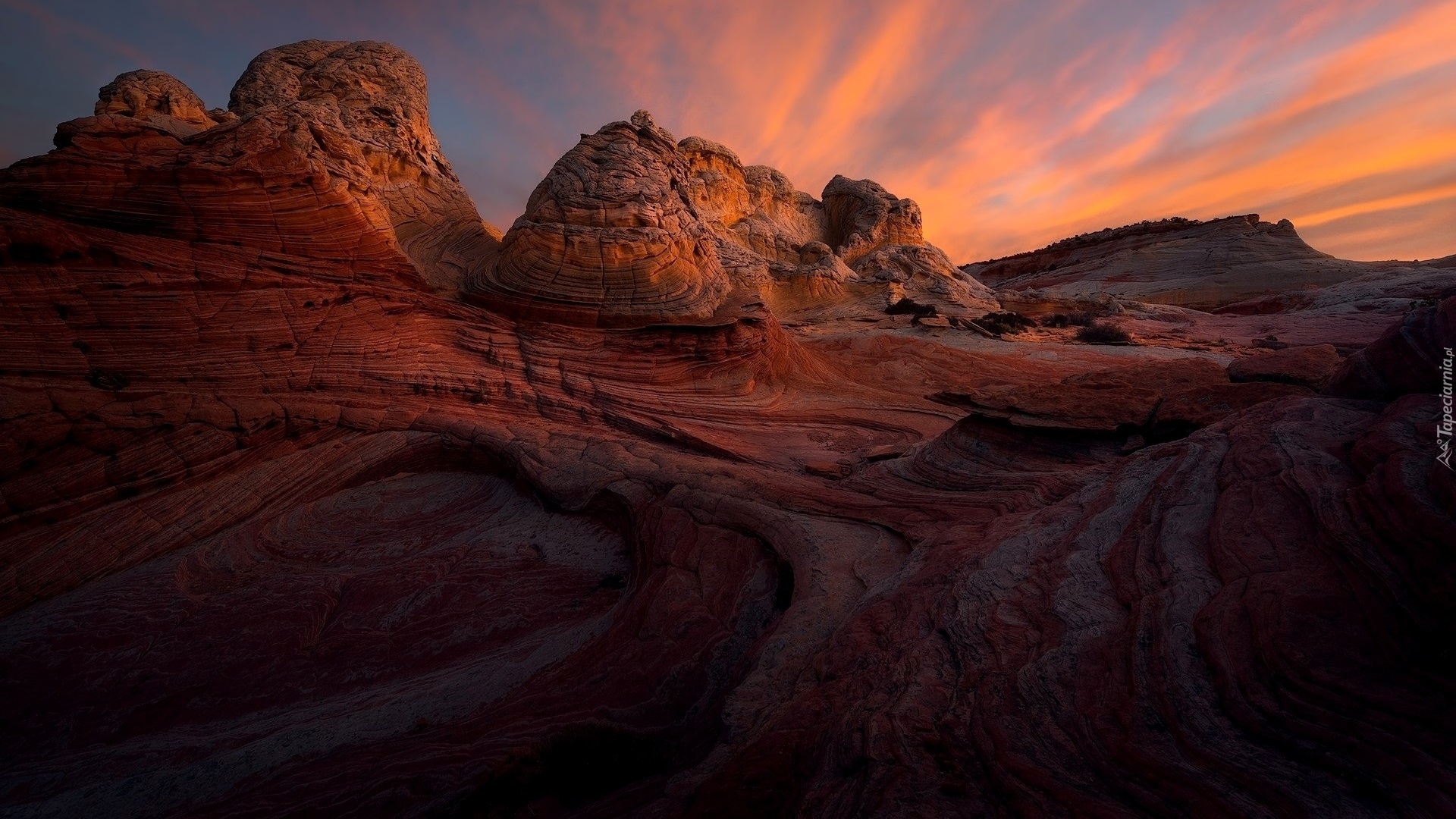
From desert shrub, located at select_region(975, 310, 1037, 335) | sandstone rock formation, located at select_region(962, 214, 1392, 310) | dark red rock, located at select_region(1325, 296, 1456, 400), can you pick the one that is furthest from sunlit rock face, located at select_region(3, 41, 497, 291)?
sandstone rock formation, located at select_region(962, 214, 1392, 310)

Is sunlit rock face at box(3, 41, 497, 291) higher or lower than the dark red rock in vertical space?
higher

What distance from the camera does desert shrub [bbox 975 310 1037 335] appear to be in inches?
744

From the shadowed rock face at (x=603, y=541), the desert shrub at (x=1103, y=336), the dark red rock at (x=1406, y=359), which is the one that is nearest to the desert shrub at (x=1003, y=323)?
the desert shrub at (x=1103, y=336)

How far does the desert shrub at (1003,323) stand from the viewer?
18891 mm

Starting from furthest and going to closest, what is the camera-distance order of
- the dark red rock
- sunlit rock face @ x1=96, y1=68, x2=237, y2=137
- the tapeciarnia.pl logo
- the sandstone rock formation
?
the sandstone rock formation, sunlit rock face @ x1=96, y1=68, x2=237, y2=137, the dark red rock, the tapeciarnia.pl logo

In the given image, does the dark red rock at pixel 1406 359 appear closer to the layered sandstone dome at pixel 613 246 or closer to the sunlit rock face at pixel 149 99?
the layered sandstone dome at pixel 613 246

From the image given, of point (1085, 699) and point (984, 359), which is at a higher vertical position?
point (984, 359)

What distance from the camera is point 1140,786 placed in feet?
6.27

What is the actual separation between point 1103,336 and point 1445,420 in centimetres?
1661

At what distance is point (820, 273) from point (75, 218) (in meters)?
19.7

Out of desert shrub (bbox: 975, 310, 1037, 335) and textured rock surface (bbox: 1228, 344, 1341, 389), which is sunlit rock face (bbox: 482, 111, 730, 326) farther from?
desert shrub (bbox: 975, 310, 1037, 335)

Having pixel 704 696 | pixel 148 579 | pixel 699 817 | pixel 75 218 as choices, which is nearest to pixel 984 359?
pixel 704 696

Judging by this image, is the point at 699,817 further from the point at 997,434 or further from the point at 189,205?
the point at 189,205

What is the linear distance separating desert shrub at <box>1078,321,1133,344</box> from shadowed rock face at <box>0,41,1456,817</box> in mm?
9835
